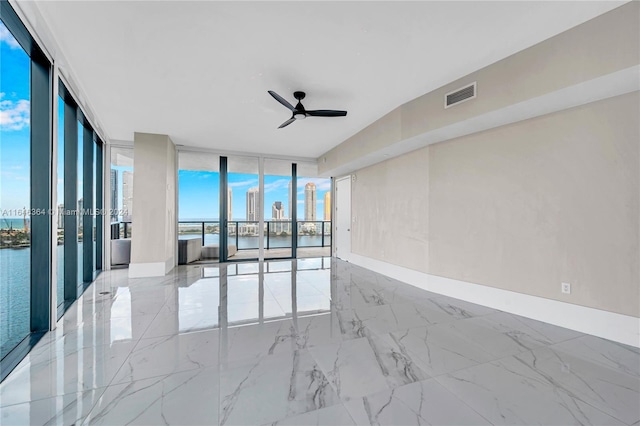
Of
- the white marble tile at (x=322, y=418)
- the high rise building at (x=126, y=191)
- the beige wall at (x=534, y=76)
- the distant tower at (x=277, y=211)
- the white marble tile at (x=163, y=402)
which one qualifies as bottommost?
the white marble tile at (x=322, y=418)

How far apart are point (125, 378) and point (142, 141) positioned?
4563 millimetres

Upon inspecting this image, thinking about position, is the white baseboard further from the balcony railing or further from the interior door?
the balcony railing

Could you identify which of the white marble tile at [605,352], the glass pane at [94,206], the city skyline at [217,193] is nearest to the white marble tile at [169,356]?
the white marble tile at [605,352]

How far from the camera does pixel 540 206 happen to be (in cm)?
318

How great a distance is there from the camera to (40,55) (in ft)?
8.58

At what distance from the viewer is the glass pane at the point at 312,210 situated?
7.63 meters

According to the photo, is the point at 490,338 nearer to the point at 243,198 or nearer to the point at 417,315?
the point at 417,315

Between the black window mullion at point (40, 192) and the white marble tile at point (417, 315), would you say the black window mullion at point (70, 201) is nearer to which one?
the black window mullion at point (40, 192)

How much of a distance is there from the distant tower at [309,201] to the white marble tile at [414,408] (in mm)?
6101

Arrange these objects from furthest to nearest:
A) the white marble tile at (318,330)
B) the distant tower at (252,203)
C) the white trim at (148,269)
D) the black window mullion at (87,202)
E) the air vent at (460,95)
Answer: the distant tower at (252,203) < the white trim at (148,269) < the black window mullion at (87,202) < the air vent at (460,95) < the white marble tile at (318,330)

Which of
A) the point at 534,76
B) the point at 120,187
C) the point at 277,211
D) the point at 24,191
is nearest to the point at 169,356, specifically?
the point at 24,191

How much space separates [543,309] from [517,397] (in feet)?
5.98

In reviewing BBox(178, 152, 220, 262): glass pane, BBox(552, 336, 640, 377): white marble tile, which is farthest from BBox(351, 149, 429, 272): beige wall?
BBox(178, 152, 220, 262): glass pane

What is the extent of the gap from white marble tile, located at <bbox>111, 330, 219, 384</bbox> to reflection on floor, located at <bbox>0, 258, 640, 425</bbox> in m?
0.01
